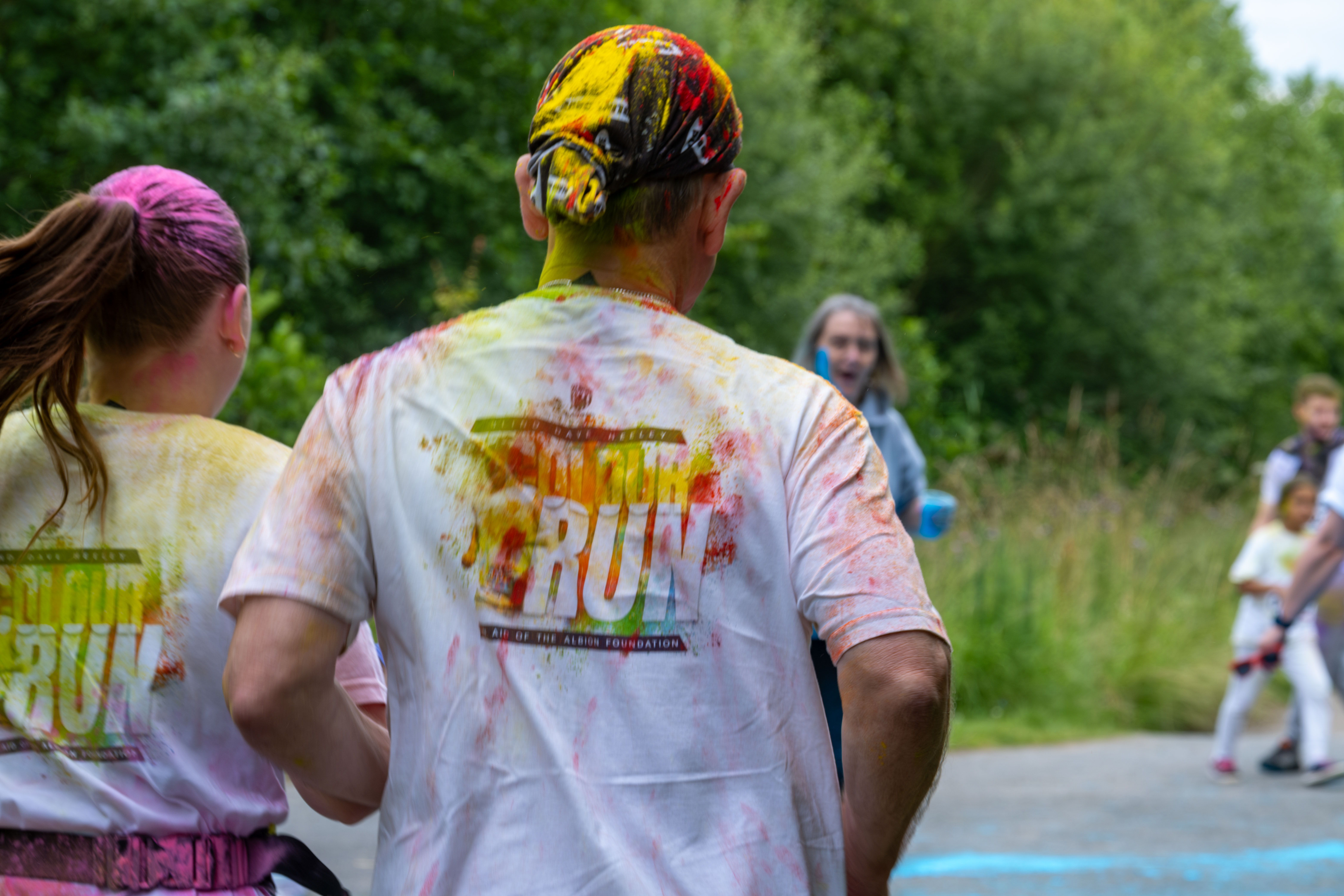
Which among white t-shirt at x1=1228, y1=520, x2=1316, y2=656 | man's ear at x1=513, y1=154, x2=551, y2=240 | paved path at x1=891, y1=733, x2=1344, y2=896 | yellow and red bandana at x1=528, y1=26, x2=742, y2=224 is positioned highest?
yellow and red bandana at x1=528, y1=26, x2=742, y2=224

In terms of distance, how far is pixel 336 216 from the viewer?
10.9 metres

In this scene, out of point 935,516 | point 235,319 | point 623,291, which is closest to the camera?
point 623,291

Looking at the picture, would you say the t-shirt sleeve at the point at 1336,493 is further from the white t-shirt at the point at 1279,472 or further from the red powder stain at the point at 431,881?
the red powder stain at the point at 431,881

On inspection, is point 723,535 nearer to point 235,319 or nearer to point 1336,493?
point 235,319

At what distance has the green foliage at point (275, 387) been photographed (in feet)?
24.0

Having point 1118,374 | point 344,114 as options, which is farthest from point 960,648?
point 1118,374

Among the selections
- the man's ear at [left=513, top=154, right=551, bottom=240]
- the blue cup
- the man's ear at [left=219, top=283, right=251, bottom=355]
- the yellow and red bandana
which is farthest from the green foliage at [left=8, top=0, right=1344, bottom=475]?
the yellow and red bandana

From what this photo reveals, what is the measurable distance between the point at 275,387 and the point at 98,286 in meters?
5.86

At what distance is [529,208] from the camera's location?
1.46m

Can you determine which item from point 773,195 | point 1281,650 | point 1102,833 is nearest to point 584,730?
point 1102,833

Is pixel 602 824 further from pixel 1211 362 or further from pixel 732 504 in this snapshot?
pixel 1211 362

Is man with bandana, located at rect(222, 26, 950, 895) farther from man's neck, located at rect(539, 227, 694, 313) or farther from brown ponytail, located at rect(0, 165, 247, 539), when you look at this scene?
brown ponytail, located at rect(0, 165, 247, 539)

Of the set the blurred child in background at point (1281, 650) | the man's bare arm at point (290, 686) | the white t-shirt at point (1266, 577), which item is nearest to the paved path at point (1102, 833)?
the blurred child in background at point (1281, 650)

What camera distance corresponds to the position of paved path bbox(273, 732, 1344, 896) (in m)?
5.16
